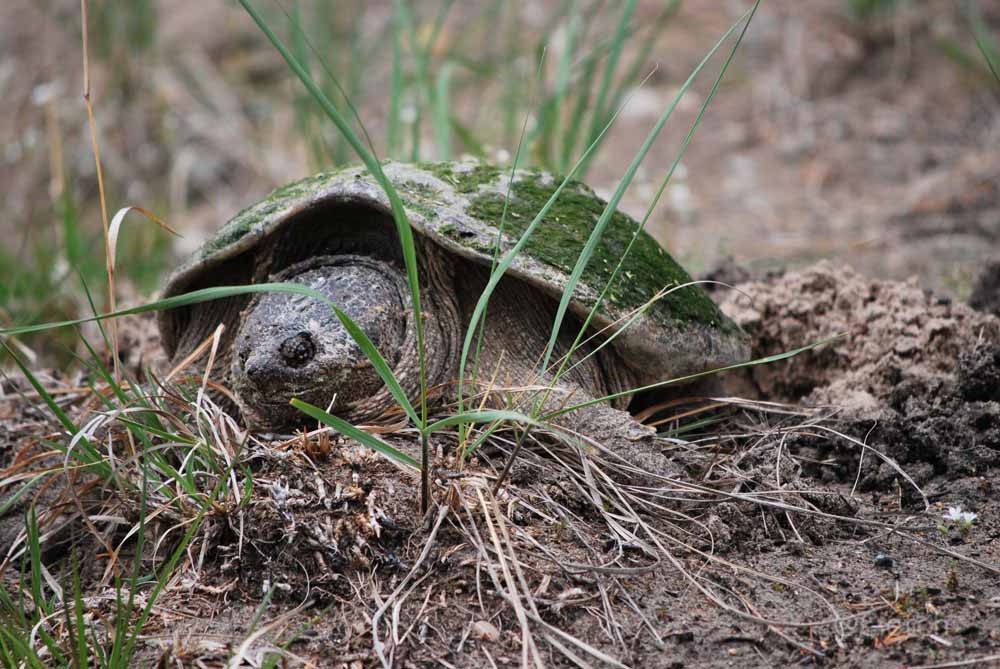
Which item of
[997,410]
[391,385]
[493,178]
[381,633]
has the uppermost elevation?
[493,178]

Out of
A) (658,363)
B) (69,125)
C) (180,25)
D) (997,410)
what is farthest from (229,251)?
(180,25)

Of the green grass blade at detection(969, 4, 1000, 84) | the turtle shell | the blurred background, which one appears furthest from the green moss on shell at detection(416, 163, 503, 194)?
the green grass blade at detection(969, 4, 1000, 84)

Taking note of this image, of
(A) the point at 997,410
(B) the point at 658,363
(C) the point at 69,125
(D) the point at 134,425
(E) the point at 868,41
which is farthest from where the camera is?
(C) the point at 69,125

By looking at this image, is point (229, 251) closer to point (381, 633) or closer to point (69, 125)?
point (381, 633)

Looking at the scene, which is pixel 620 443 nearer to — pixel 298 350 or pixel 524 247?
pixel 524 247

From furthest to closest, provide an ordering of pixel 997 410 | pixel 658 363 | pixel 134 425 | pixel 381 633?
pixel 658 363 < pixel 997 410 < pixel 134 425 < pixel 381 633

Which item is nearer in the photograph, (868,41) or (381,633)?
(381,633)

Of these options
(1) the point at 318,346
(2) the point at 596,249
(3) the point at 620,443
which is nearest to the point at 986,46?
(2) the point at 596,249

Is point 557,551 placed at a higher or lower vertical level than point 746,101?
lower
